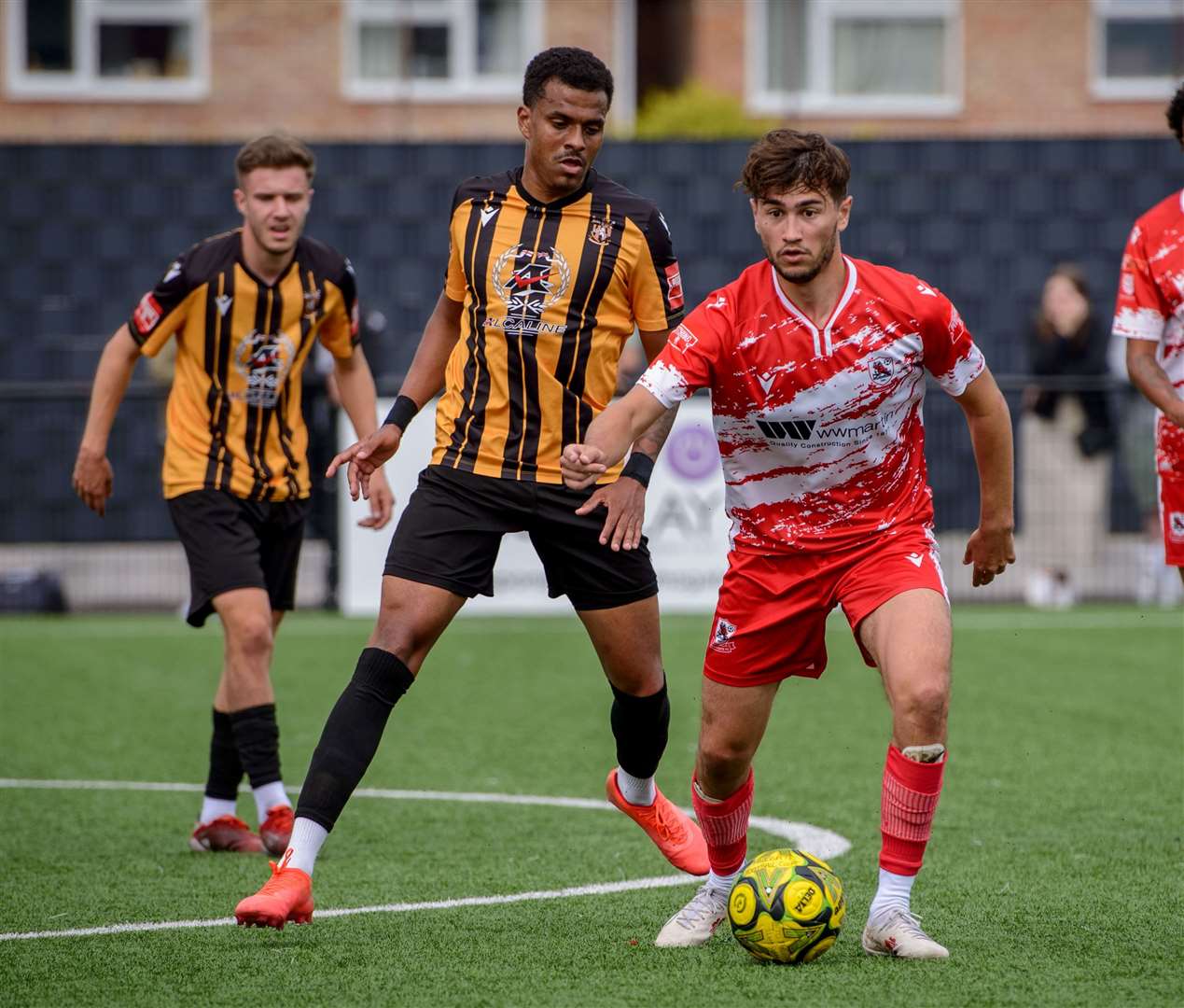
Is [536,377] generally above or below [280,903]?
above

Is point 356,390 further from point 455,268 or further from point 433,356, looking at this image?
point 455,268

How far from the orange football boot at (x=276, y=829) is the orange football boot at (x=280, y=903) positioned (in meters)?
1.56

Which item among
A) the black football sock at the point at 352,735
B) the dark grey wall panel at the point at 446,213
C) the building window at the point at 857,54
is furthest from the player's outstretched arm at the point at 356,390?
the building window at the point at 857,54

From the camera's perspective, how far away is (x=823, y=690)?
10.4 metres

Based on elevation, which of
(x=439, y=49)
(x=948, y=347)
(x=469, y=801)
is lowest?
(x=469, y=801)

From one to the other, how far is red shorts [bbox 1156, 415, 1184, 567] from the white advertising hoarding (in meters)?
7.00

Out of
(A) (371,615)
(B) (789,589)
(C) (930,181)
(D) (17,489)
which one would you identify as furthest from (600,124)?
(C) (930,181)

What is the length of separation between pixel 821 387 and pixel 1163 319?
1.75m

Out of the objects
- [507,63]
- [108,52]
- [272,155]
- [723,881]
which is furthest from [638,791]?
[108,52]

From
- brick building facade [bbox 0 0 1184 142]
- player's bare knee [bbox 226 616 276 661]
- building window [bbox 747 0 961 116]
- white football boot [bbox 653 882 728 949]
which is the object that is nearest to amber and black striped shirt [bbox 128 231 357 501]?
player's bare knee [bbox 226 616 276 661]

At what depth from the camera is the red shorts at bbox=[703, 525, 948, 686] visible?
4.97 meters

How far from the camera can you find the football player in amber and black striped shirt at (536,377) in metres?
5.36

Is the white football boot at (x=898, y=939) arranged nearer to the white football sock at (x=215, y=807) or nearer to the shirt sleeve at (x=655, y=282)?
the shirt sleeve at (x=655, y=282)

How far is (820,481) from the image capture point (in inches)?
199
